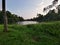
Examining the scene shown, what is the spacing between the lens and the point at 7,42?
420 inches

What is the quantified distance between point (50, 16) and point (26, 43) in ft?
46.8

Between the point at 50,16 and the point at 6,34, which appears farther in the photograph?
the point at 50,16

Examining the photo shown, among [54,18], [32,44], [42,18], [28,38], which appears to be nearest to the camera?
[32,44]

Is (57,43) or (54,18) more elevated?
(54,18)

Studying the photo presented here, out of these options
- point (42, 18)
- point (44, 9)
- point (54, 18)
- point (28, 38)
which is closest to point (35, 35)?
point (28, 38)

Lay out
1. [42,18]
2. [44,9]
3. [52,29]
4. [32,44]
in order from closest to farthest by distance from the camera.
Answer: [32,44] → [52,29] → [44,9] → [42,18]

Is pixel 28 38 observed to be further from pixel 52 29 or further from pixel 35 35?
pixel 52 29

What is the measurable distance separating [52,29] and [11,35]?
4.05 m

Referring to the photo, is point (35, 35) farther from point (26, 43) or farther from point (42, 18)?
point (42, 18)

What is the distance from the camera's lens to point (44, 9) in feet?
66.5

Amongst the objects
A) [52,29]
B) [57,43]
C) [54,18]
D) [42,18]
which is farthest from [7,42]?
[42,18]

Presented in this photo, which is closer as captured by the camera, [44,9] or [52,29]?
[52,29]

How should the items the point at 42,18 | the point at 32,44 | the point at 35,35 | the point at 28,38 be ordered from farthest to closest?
the point at 42,18 → the point at 35,35 → the point at 28,38 → the point at 32,44

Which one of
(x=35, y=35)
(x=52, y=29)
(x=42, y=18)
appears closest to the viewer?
(x=35, y=35)
